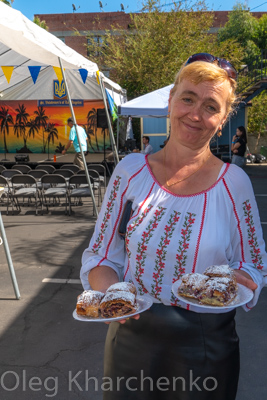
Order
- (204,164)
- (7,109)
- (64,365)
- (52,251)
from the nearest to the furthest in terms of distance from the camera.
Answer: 1. (204,164)
2. (64,365)
3. (52,251)
4. (7,109)

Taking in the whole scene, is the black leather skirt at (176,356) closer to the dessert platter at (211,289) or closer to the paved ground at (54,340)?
the dessert platter at (211,289)

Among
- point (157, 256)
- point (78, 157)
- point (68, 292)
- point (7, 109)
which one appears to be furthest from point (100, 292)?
point (7, 109)

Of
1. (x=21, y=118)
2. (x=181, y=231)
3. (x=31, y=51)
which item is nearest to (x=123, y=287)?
(x=181, y=231)

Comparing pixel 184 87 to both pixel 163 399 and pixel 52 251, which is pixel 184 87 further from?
pixel 52 251

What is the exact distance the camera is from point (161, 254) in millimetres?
1611

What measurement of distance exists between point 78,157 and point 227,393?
12.0m

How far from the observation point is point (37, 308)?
15.9 ft

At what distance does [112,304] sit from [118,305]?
0.10 feet

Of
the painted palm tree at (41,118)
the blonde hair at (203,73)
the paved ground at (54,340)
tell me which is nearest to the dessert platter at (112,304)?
the blonde hair at (203,73)

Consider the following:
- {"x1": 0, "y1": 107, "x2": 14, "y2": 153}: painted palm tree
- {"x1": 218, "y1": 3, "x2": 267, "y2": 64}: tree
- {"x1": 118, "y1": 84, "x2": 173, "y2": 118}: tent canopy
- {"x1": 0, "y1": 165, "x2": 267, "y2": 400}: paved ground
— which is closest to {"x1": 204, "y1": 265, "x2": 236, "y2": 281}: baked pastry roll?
{"x1": 0, "y1": 165, "x2": 267, "y2": 400}: paved ground

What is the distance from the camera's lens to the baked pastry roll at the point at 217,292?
1476mm

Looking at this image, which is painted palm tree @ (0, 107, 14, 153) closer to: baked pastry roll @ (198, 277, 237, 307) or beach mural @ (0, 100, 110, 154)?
beach mural @ (0, 100, 110, 154)

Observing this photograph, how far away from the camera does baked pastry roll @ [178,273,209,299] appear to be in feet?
4.77

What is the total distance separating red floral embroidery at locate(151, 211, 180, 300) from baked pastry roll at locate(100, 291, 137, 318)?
147mm
